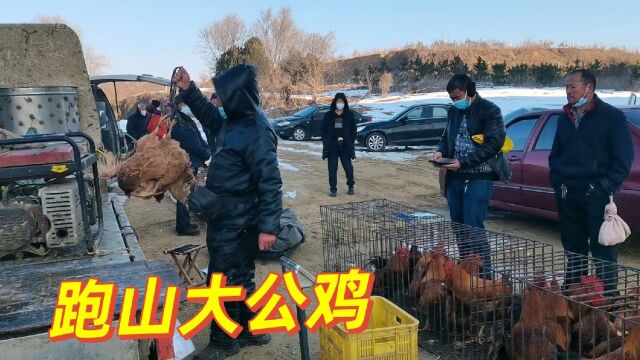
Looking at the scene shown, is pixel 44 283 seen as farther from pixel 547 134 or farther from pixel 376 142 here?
pixel 376 142

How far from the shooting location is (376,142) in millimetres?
15781

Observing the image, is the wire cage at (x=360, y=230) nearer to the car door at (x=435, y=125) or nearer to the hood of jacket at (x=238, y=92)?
the hood of jacket at (x=238, y=92)

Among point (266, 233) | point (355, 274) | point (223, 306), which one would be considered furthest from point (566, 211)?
point (223, 306)

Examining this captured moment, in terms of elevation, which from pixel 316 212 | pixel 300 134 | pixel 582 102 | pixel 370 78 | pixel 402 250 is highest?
pixel 370 78

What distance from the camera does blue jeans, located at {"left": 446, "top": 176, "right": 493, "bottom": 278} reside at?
412cm

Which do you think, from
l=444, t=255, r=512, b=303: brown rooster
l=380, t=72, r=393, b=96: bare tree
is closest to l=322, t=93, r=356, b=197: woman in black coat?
l=444, t=255, r=512, b=303: brown rooster

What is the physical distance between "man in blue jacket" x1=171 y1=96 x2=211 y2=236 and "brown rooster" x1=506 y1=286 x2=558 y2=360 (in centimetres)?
436

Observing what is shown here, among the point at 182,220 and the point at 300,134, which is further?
the point at 300,134

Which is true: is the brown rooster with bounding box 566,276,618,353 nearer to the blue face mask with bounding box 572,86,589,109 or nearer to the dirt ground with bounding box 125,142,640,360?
the dirt ground with bounding box 125,142,640,360

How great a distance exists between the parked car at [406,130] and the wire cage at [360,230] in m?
10.4

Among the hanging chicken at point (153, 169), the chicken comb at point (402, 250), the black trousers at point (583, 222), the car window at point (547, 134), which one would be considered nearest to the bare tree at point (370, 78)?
the car window at point (547, 134)

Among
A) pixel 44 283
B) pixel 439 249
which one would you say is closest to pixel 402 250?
pixel 439 249

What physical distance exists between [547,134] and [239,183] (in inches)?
180

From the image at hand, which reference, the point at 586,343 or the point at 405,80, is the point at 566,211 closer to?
the point at 586,343
